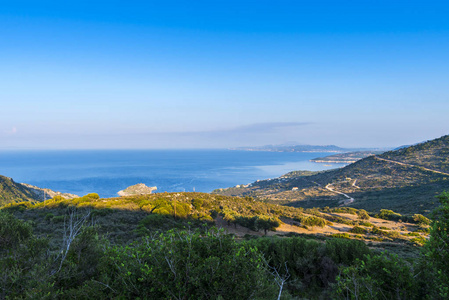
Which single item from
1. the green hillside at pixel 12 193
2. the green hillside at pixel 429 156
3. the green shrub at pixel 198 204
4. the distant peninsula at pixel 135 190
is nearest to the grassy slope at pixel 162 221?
the green shrub at pixel 198 204

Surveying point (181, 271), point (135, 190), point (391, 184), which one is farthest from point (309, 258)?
point (135, 190)

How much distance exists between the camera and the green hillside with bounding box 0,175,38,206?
4165 centimetres

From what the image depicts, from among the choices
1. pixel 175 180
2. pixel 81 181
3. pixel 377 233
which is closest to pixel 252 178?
pixel 175 180

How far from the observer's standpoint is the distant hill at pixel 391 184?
114 feet

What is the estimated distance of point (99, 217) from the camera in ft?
Answer: 56.9

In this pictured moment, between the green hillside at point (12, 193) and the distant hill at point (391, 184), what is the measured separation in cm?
4928

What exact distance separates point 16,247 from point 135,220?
13058 mm

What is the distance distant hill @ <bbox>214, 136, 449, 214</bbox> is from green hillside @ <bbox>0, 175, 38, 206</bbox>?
4928 cm

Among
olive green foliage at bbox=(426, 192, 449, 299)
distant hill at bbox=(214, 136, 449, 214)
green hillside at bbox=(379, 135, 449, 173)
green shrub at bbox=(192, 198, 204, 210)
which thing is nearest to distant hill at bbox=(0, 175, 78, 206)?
green shrub at bbox=(192, 198, 204, 210)

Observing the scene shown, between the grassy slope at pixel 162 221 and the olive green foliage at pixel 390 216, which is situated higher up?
the grassy slope at pixel 162 221

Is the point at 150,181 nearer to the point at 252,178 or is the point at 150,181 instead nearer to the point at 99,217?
the point at 252,178

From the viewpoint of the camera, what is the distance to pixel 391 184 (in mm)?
46812

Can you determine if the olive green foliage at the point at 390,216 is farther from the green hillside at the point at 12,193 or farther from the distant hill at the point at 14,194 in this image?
the green hillside at the point at 12,193

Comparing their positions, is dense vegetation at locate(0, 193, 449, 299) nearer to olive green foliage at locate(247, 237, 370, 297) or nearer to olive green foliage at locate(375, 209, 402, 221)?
olive green foliage at locate(247, 237, 370, 297)
